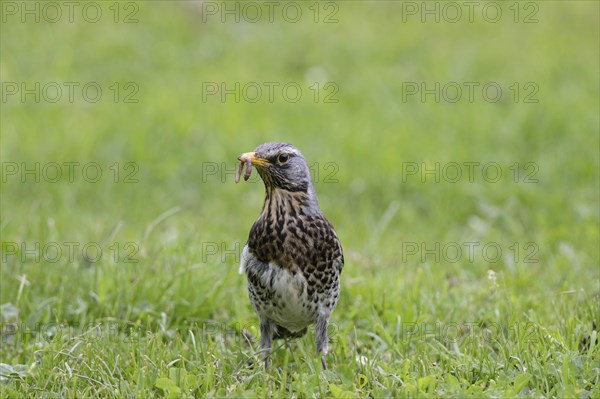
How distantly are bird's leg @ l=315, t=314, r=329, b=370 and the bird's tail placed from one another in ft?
0.87

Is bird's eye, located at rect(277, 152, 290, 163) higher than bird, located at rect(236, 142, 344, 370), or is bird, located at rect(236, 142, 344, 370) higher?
bird's eye, located at rect(277, 152, 290, 163)

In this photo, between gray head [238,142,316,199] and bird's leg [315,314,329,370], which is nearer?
gray head [238,142,316,199]

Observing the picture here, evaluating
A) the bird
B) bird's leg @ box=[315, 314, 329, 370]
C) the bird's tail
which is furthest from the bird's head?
the bird's tail

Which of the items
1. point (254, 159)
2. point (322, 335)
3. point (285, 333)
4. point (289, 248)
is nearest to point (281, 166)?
point (254, 159)

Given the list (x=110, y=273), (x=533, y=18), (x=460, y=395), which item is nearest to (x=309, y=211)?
(x=460, y=395)

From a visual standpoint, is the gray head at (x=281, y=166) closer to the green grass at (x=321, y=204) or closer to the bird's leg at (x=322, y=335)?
the bird's leg at (x=322, y=335)

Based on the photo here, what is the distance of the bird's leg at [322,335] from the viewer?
505 centimetres

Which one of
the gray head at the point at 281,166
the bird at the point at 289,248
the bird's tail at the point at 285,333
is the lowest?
the bird's tail at the point at 285,333

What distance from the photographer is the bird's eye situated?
4.86m

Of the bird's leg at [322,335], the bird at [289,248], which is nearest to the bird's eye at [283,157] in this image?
the bird at [289,248]

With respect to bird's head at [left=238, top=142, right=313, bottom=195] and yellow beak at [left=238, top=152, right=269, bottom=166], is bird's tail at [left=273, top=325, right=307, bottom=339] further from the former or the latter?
yellow beak at [left=238, top=152, right=269, bottom=166]

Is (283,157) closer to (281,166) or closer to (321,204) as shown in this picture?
(281,166)

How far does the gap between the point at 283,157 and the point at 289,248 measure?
1.70 feet

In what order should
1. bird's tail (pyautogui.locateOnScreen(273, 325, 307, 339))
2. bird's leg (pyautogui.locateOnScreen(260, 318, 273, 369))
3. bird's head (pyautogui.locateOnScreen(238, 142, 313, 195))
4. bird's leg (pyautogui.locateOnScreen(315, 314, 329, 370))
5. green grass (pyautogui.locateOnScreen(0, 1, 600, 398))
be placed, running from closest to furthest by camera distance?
green grass (pyautogui.locateOnScreen(0, 1, 600, 398)) → bird's head (pyautogui.locateOnScreen(238, 142, 313, 195)) → bird's leg (pyautogui.locateOnScreen(315, 314, 329, 370)) → bird's leg (pyautogui.locateOnScreen(260, 318, 273, 369)) → bird's tail (pyautogui.locateOnScreen(273, 325, 307, 339))
